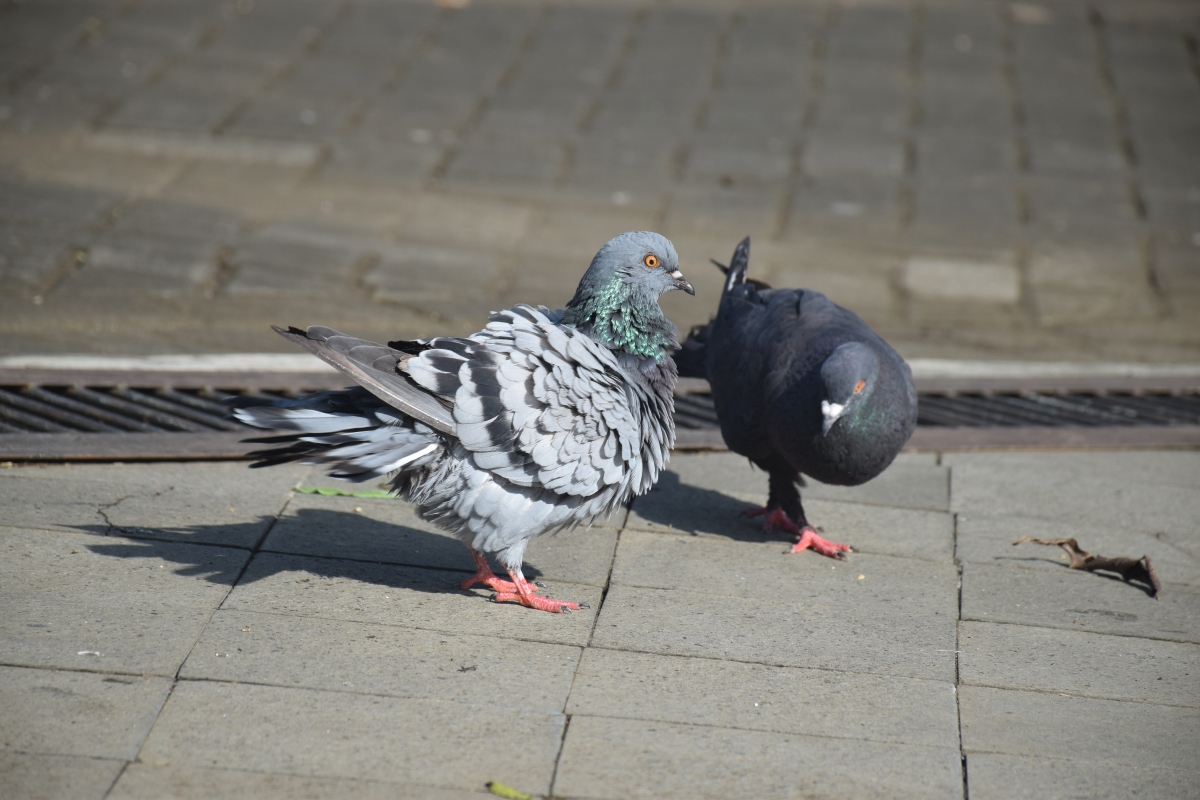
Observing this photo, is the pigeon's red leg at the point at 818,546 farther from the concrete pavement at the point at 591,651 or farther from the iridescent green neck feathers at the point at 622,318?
the iridescent green neck feathers at the point at 622,318

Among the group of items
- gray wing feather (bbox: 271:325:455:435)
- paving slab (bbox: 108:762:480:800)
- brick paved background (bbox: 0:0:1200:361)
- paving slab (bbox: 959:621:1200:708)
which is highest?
gray wing feather (bbox: 271:325:455:435)

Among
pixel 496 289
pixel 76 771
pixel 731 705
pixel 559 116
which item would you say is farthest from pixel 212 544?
pixel 559 116

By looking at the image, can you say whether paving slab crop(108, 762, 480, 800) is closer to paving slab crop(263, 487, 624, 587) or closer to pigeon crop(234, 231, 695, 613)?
pigeon crop(234, 231, 695, 613)

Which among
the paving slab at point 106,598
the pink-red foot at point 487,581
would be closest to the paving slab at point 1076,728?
the pink-red foot at point 487,581

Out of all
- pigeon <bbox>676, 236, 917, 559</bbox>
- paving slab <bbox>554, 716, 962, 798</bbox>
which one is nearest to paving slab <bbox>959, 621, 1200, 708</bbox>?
paving slab <bbox>554, 716, 962, 798</bbox>

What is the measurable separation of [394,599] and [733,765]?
132cm

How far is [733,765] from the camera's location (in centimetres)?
301

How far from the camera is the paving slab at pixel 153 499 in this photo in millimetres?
4062

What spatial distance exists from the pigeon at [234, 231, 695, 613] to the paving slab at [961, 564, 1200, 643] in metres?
1.28

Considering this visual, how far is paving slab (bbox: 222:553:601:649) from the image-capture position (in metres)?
3.63

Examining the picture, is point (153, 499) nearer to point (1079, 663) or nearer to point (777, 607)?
point (777, 607)

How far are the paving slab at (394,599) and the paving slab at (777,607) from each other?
16 cm

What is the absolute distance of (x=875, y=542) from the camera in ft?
14.8

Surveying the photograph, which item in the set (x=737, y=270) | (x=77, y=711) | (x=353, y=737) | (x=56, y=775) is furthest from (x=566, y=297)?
(x=56, y=775)
